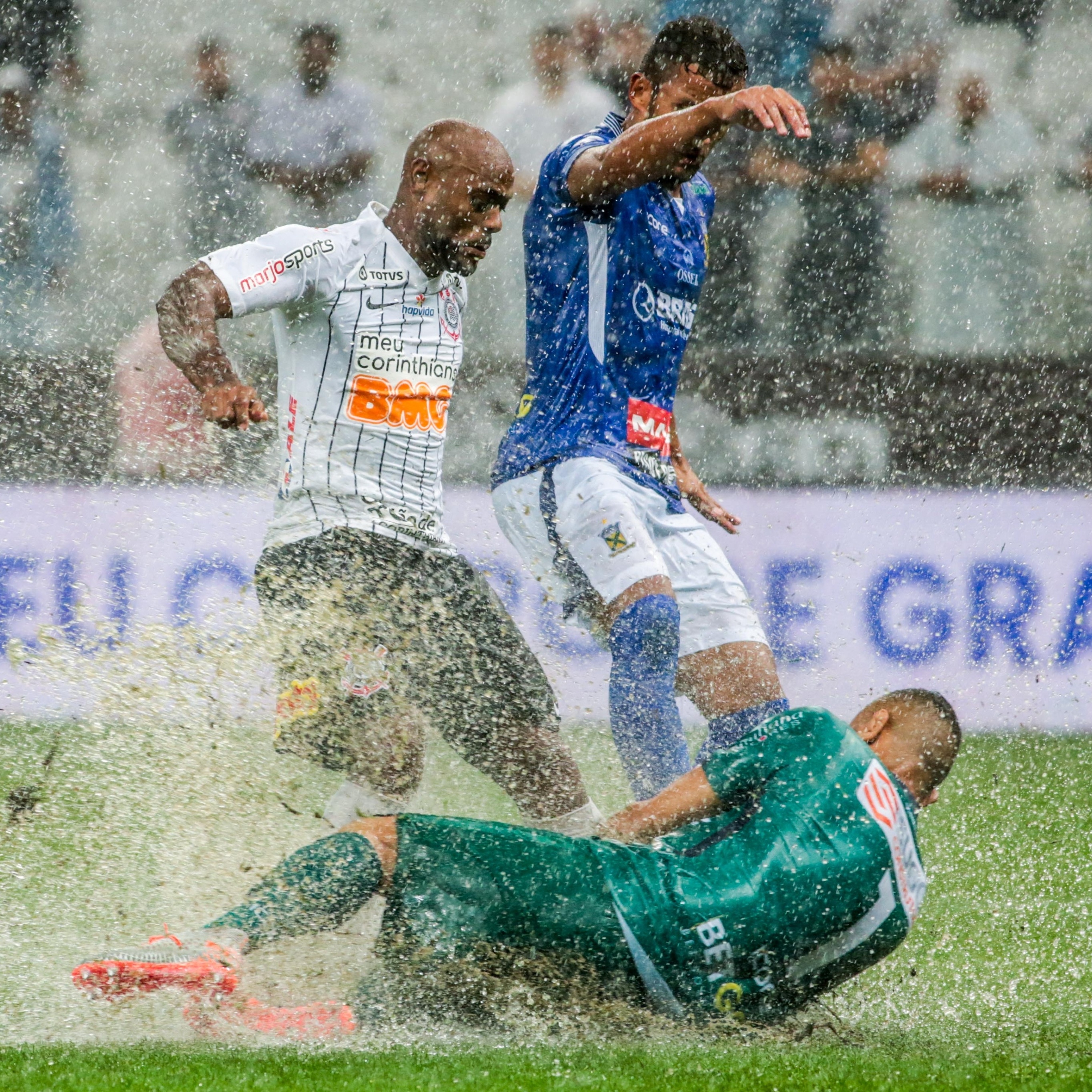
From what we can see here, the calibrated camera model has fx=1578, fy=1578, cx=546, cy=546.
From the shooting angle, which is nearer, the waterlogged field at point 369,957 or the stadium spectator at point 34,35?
the waterlogged field at point 369,957

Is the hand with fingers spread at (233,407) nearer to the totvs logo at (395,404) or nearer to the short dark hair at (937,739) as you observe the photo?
the totvs logo at (395,404)

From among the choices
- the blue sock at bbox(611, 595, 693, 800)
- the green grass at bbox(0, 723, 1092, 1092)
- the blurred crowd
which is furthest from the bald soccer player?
the blurred crowd

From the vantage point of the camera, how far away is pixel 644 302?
424cm

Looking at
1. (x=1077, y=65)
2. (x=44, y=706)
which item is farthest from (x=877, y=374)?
(x=44, y=706)

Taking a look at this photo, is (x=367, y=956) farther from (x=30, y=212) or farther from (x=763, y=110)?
(x=30, y=212)

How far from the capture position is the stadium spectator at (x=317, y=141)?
7945 mm

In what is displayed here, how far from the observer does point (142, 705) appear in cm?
441

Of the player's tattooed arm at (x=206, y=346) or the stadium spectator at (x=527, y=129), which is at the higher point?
the stadium spectator at (x=527, y=129)

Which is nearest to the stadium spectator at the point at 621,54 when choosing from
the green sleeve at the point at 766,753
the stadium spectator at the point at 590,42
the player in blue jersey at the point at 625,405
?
the stadium spectator at the point at 590,42

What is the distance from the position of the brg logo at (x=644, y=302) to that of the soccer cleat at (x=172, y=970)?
2.05m

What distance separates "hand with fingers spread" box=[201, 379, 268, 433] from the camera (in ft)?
11.2

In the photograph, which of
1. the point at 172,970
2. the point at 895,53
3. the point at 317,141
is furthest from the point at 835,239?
the point at 172,970

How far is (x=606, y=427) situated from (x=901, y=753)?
1457 mm

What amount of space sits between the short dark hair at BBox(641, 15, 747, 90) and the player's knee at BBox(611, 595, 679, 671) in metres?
1.44
